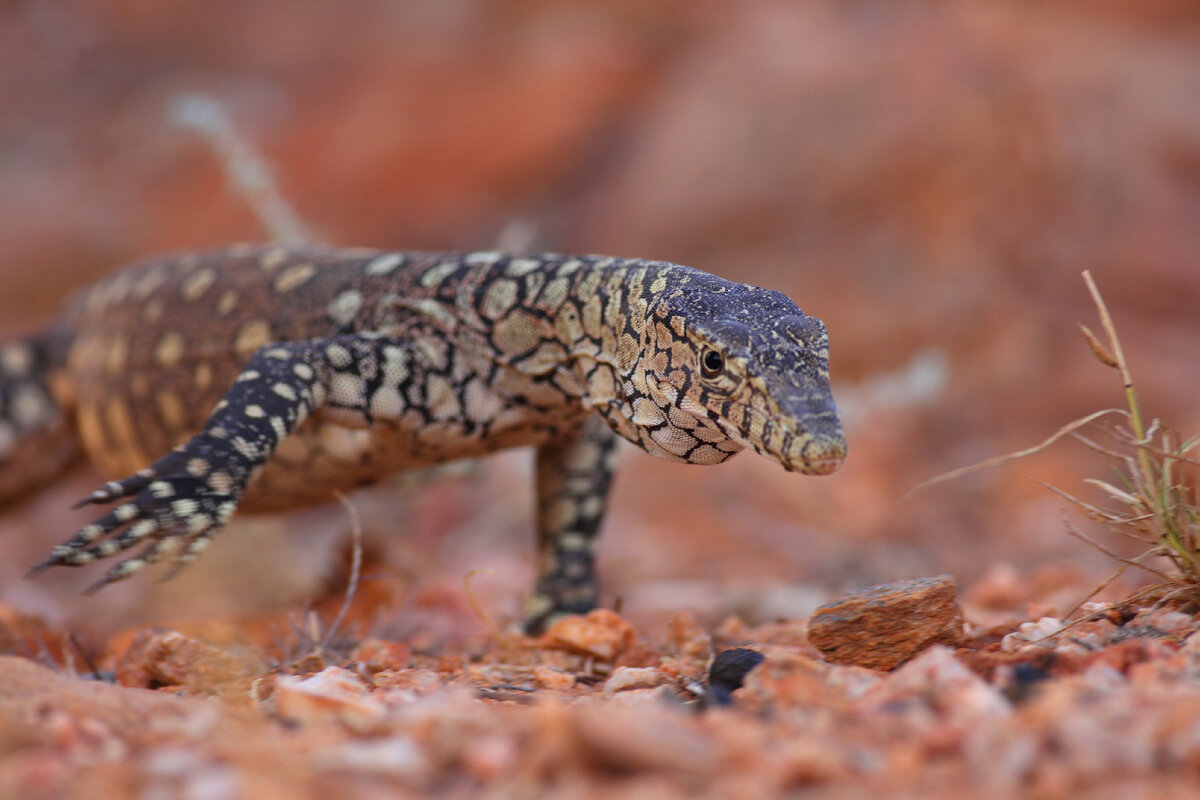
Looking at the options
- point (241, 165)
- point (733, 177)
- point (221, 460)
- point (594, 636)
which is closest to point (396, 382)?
point (221, 460)

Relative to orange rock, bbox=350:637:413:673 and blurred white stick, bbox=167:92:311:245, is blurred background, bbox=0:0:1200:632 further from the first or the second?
orange rock, bbox=350:637:413:673

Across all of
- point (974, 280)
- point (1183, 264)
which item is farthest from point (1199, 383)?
point (974, 280)

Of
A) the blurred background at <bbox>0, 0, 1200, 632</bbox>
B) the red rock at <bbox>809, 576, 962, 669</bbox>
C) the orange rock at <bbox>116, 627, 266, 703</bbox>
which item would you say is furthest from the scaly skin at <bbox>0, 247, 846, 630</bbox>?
the blurred background at <bbox>0, 0, 1200, 632</bbox>

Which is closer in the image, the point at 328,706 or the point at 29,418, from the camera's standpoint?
the point at 328,706

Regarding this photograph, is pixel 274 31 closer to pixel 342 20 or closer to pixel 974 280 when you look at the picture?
pixel 342 20

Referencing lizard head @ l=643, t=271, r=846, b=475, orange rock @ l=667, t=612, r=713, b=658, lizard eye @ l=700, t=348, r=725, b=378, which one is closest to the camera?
lizard head @ l=643, t=271, r=846, b=475

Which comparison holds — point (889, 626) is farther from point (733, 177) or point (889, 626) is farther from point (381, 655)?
point (733, 177)

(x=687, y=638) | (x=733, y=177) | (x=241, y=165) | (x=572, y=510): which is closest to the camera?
(x=687, y=638)

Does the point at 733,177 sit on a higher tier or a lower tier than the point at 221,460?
higher
